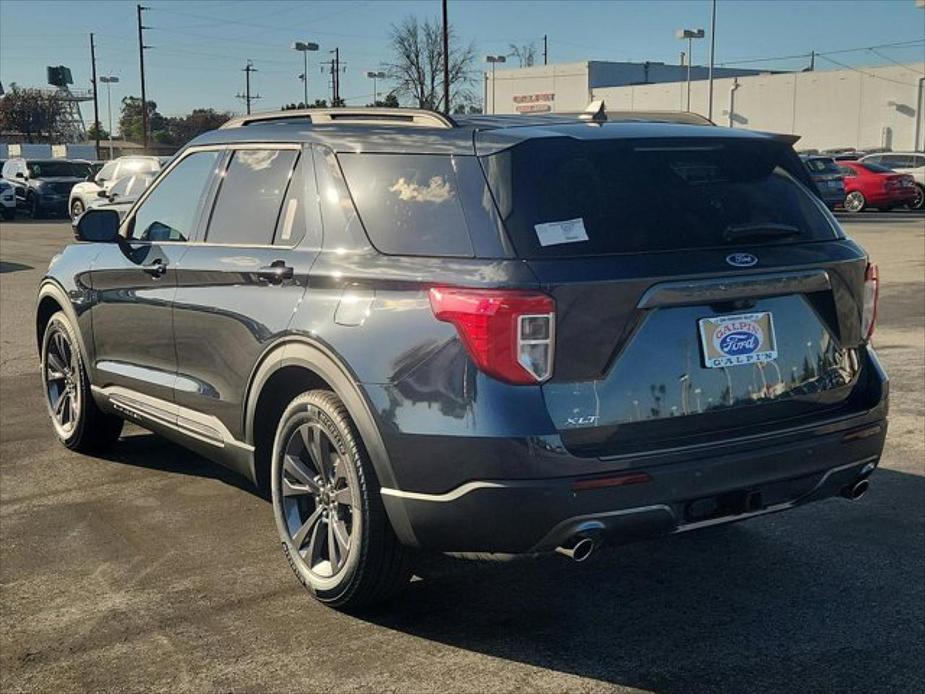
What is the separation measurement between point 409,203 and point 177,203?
1894mm

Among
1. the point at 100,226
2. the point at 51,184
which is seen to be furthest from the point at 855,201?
the point at 100,226

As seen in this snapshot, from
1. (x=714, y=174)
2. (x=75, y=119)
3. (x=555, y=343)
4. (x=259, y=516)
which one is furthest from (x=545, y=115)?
(x=75, y=119)

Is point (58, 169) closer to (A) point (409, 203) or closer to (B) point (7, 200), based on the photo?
→ (B) point (7, 200)

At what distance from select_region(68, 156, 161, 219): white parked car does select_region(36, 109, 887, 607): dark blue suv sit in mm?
23864

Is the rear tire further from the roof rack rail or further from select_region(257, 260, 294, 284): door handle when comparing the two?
select_region(257, 260, 294, 284): door handle

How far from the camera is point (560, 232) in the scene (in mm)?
3377

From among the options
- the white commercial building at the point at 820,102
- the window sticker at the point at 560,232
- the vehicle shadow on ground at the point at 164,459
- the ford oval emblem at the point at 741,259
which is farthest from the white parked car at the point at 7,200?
the ford oval emblem at the point at 741,259

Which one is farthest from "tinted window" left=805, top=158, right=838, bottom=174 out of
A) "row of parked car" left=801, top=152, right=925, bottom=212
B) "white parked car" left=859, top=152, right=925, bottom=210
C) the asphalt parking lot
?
the asphalt parking lot

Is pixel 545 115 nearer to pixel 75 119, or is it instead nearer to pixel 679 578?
pixel 679 578

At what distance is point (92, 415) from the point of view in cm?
595

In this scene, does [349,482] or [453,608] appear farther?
[453,608]

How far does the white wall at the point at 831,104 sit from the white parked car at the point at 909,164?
20847mm

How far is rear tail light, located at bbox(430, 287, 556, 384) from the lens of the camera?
3230mm

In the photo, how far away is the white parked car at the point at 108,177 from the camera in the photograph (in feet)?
90.0
